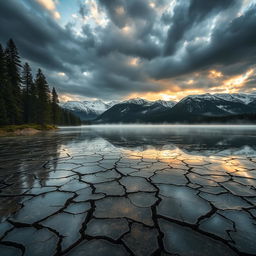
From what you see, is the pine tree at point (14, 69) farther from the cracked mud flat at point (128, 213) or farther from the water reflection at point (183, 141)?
the cracked mud flat at point (128, 213)

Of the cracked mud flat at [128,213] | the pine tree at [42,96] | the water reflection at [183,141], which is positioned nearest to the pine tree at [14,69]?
the pine tree at [42,96]

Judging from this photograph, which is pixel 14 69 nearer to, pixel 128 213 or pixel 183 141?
pixel 183 141

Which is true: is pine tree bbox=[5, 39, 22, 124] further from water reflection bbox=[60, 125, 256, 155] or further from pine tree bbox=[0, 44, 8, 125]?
water reflection bbox=[60, 125, 256, 155]

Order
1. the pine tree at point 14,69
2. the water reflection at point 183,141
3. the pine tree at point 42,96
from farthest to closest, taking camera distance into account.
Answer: the pine tree at point 42,96
the pine tree at point 14,69
the water reflection at point 183,141

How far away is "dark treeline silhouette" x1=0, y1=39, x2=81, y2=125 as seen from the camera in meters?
23.9

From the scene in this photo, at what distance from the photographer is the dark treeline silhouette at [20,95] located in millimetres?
23891

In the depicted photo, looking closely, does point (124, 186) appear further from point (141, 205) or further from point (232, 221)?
point (232, 221)

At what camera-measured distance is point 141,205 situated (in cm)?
228

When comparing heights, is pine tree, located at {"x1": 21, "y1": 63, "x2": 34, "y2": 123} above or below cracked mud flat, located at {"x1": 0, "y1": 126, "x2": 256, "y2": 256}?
above

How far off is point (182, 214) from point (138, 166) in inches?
100

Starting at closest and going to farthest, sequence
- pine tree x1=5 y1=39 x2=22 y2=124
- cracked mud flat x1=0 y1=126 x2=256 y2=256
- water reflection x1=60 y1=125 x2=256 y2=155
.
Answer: cracked mud flat x1=0 y1=126 x2=256 y2=256 → water reflection x1=60 y1=125 x2=256 y2=155 → pine tree x1=5 y1=39 x2=22 y2=124

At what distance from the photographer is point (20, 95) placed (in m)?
31.6

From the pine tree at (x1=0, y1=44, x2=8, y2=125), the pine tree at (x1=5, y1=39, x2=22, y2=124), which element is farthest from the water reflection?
the pine tree at (x1=5, y1=39, x2=22, y2=124)

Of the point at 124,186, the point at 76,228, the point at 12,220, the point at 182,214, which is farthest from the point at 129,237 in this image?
the point at 12,220
